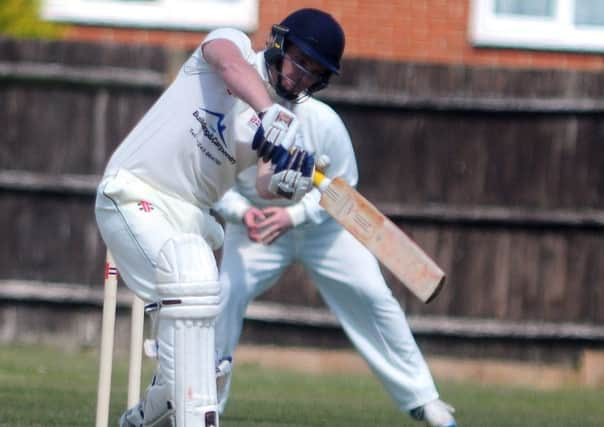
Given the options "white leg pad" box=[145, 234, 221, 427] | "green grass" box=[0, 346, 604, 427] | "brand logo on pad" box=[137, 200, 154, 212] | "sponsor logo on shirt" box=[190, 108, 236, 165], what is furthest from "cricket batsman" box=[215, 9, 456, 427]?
"white leg pad" box=[145, 234, 221, 427]

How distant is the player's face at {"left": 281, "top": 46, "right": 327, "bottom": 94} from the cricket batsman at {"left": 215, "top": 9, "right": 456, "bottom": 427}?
135 centimetres

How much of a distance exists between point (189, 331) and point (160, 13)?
25.6 feet

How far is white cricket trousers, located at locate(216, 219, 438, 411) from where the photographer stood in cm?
678

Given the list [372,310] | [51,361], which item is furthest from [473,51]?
[372,310]

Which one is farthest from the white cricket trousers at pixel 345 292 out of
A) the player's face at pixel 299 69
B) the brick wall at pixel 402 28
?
the brick wall at pixel 402 28

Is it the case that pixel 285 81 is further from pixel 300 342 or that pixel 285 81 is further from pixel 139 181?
pixel 300 342

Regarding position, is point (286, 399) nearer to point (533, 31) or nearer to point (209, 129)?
point (209, 129)

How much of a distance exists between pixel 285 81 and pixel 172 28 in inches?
281

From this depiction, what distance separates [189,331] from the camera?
4875 millimetres

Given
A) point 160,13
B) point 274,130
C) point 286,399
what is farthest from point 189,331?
point 160,13

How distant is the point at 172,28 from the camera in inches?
486

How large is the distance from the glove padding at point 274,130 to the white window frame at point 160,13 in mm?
7395

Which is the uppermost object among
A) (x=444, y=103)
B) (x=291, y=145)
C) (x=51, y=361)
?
(x=444, y=103)

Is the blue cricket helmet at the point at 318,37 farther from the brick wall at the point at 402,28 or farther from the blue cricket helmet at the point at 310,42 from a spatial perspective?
the brick wall at the point at 402,28
